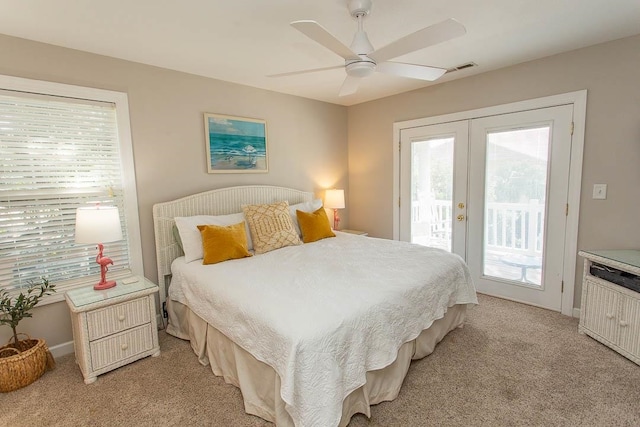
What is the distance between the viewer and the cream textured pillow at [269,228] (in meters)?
3.01

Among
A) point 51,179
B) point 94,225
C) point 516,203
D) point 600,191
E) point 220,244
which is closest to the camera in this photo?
point 94,225

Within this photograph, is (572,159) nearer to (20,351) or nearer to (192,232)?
(192,232)

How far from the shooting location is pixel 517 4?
2.01 metres

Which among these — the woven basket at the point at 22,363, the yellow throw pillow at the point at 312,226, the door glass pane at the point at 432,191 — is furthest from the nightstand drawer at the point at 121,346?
the door glass pane at the point at 432,191

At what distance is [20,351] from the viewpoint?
223 centimetres

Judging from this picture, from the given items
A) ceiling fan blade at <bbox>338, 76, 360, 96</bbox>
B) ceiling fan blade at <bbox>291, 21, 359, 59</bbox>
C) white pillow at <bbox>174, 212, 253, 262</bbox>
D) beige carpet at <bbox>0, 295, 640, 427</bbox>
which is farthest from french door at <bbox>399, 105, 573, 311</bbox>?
white pillow at <bbox>174, 212, 253, 262</bbox>

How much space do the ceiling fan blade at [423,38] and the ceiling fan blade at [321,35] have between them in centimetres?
17

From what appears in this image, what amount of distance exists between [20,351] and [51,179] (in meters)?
1.26

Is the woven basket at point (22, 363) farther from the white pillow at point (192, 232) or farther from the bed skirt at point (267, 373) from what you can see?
the white pillow at point (192, 232)

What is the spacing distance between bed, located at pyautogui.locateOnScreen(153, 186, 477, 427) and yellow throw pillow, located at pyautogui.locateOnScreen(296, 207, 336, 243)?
12.5 inches

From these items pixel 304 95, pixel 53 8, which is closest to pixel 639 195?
pixel 304 95

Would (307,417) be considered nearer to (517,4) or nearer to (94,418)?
(94,418)

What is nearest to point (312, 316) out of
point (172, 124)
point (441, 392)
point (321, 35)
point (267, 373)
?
point (267, 373)

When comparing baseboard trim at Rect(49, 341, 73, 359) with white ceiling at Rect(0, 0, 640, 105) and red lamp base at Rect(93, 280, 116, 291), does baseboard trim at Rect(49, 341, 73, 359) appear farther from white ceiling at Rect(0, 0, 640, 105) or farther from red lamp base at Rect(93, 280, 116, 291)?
white ceiling at Rect(0, 0, 640, 105)
